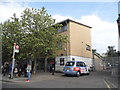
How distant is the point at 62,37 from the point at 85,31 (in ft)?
24.9

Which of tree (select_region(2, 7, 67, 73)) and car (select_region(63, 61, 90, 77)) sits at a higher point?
tree (select_region(2, 7, 67, 73))

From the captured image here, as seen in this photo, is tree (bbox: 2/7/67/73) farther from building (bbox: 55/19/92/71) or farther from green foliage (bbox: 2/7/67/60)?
building (bbox: 55/19/92/71)

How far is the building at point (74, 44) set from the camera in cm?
2581

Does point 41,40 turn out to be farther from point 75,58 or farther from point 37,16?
point 75,58

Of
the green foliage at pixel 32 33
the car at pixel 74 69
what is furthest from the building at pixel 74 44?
the car at pixel 74 69

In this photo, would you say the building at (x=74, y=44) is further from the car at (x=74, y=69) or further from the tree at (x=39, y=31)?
the car at (x=74, y=69)

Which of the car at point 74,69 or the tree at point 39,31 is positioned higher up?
the tree at point 39,31

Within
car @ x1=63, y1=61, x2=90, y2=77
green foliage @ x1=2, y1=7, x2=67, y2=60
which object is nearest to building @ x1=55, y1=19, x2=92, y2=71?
green foliage @ x1=2, y1=7, x2=67, y2=60

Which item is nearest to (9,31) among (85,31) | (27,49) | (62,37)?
(27,49)

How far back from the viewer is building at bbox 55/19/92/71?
25812mm

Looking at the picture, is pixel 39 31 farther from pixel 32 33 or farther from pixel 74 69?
pixel 74 69

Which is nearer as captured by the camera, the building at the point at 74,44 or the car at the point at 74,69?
the car at the point at 74,69

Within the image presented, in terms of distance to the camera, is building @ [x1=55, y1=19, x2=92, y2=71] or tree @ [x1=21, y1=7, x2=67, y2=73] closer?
tree @ [x1=21, y1=7, x2=67, y2=73]

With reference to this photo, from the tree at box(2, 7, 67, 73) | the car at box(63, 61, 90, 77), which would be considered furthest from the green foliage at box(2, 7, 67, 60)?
the car at box(63, 61, 90, 77)
